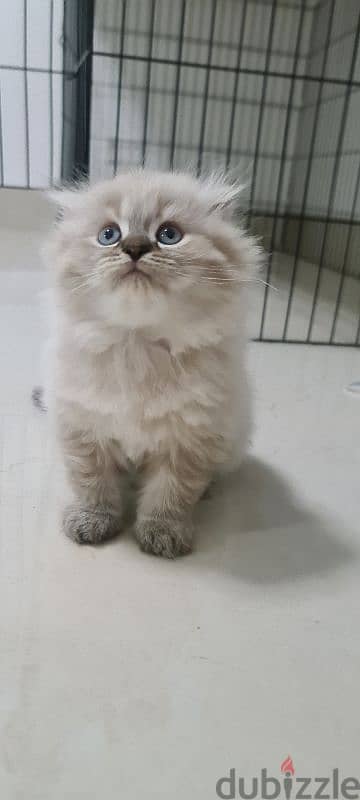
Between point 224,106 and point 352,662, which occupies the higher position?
point 224,106

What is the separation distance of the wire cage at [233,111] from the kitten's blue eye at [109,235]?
1156mm

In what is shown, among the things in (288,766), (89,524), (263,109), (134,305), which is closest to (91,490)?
(89,524)

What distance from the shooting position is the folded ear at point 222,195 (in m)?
0.83

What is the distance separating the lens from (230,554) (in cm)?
83

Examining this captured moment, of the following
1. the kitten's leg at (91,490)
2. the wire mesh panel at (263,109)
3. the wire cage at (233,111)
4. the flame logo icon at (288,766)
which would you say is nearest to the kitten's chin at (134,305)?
the kitten's leg at (91,490)

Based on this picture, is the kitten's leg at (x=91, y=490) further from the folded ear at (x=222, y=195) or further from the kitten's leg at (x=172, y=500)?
the folded ear at (x=222, y=195)

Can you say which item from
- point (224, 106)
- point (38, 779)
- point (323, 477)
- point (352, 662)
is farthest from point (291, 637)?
point (224, 106)

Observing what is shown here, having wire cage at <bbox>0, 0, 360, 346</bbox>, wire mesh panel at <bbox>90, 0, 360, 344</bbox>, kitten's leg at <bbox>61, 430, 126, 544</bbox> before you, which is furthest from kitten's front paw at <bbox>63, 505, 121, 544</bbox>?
wire mesh panel at <bbox>90, 0, 360, 344</bbox>

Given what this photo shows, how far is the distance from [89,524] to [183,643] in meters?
0.22

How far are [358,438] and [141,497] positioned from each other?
1.79 feet

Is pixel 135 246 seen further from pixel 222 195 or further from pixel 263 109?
pixel 263 109

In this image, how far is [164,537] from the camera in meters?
0.81

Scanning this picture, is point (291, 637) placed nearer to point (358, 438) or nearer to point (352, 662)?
point (352, 662)

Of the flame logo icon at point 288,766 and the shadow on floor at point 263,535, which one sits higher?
the shadow on floor at point 263,535
